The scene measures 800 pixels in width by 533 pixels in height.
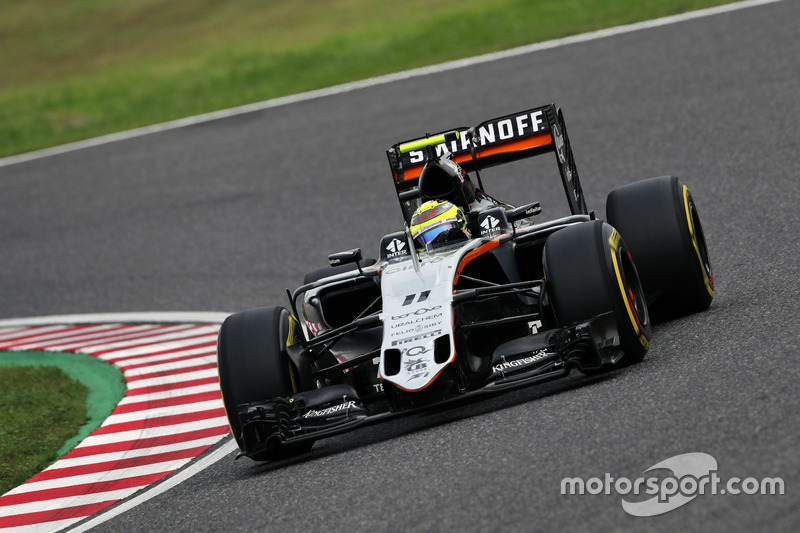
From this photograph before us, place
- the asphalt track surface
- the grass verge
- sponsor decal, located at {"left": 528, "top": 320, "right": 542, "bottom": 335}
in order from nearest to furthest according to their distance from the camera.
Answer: the asphalt track surface
sponsor decal, located at {"left": 528, "top": 320, "right": 542, "bottom": 335}
the grass verge

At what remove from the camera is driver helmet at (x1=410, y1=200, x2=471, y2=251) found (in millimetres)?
7574

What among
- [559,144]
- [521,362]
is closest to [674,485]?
[521,362]

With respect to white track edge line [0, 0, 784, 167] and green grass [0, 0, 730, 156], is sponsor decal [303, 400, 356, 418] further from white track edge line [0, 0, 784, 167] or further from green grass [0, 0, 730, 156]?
green grass [0, 0, 730, 156]

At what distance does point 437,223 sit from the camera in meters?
7.59

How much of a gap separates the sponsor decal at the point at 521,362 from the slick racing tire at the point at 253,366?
126 cm

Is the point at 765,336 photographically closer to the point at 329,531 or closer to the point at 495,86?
the point at 329,531

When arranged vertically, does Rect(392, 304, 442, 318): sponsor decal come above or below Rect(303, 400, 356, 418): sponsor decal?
above

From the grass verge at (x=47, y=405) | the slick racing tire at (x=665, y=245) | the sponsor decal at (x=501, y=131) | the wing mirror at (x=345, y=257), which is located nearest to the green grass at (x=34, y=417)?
the grass verge at (x=47, y=405)

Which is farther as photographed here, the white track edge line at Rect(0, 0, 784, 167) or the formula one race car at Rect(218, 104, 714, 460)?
the white track edge line at Rect(0, 0, 784, 167)

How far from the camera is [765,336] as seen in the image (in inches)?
254

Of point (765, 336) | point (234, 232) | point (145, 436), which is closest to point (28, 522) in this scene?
point (145, 436)

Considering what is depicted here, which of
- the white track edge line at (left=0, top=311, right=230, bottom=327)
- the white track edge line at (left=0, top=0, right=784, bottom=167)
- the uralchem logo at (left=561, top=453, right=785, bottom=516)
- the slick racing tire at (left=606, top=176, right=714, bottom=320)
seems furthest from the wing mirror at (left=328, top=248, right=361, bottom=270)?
the white track edge line at (left=0, top=0, right=784, bottom=167)

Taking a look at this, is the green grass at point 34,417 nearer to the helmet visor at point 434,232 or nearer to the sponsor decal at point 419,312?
the sponsor decal at point 419,312

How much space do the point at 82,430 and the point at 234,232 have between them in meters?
5.80
